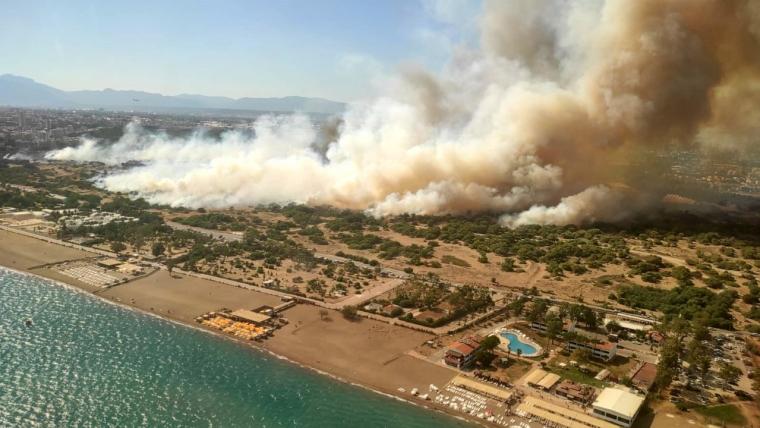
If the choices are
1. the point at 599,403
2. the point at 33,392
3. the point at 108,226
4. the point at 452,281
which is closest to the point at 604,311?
the point at 452,281

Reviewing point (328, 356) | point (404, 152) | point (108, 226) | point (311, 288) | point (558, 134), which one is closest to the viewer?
point (328, 356)

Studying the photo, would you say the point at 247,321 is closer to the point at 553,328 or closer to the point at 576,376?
the point at 553,328

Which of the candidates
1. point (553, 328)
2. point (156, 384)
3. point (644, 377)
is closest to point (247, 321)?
point (156, 384)

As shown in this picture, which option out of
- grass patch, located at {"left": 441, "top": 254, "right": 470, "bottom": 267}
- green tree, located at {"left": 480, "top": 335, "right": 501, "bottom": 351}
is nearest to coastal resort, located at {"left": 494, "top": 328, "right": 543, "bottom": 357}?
green tree, located at {"left": 480, "top": 335, "right": 501, "bottom": 351}

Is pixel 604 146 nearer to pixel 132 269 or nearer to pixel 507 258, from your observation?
pixel 507 258

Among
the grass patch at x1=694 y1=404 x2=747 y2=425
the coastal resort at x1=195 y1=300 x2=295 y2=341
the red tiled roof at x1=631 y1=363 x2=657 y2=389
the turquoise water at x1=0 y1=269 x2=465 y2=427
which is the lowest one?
the turquoise water at x1=0 y1=269 x2=465 y2=427

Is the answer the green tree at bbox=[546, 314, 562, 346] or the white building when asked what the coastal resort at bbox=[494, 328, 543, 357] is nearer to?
the green tree at bbox=[546, 314, 562, 346]

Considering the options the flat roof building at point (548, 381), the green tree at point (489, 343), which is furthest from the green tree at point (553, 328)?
the flat roof building at point (548, 381)
